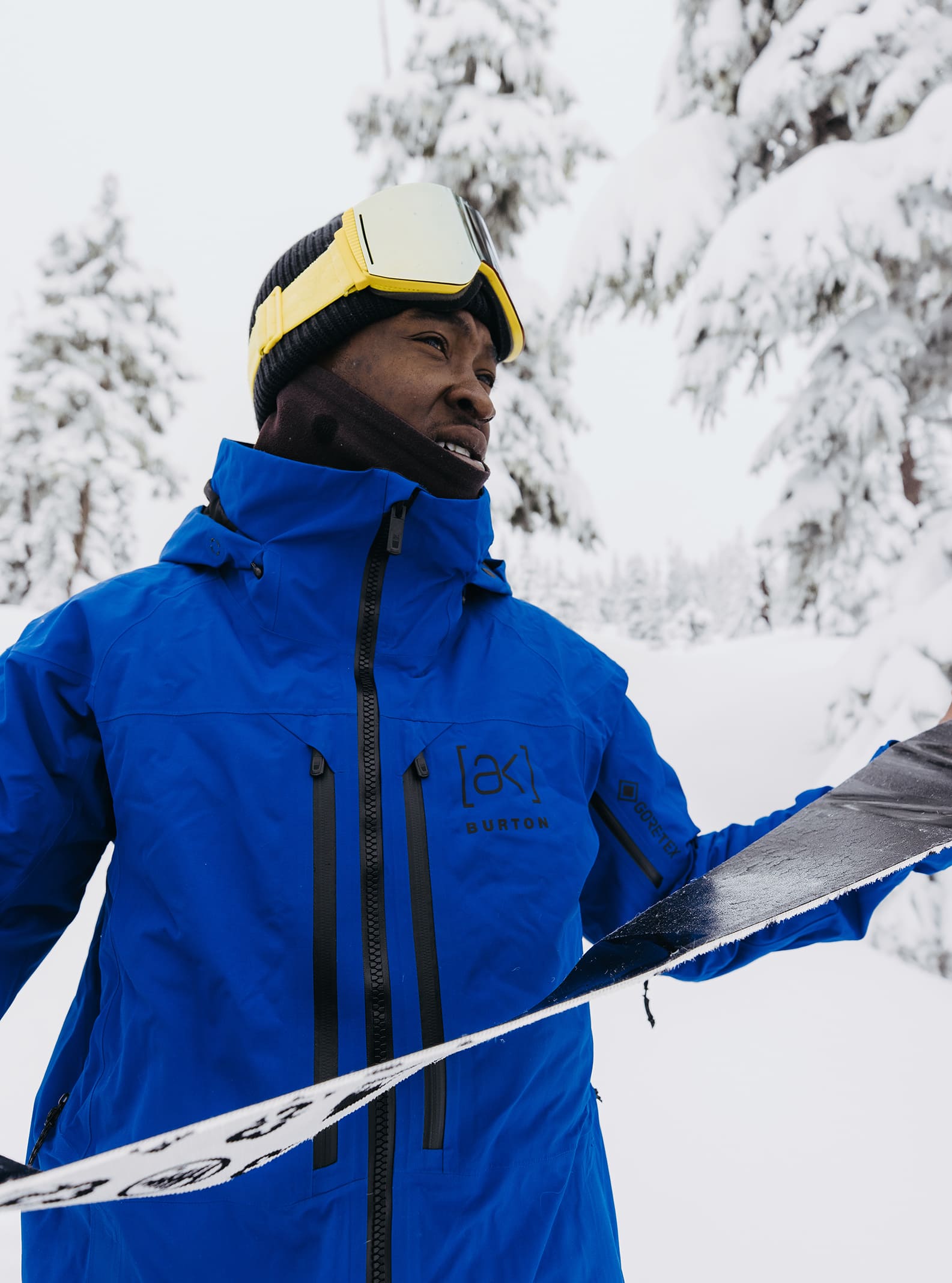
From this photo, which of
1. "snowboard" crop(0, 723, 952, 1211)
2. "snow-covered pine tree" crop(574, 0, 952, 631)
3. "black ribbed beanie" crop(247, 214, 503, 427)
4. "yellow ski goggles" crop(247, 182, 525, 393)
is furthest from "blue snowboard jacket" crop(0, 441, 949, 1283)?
"snow-covered pine tree" crop(574, 0, 952, 631)

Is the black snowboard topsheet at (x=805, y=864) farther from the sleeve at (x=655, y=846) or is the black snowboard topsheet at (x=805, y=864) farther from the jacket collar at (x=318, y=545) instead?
the jacket collar at (x=318, y=545)

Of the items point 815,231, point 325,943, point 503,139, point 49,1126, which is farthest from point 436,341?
point 503,139

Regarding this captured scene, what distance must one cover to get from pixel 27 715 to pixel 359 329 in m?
0.95

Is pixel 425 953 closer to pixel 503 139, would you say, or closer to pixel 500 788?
pixel 500 788

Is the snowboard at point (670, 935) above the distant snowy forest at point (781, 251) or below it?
below

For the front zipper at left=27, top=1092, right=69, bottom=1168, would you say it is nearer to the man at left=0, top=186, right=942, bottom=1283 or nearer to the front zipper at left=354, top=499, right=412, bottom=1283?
the man at left=0, top=186, right=942, bottom=1283

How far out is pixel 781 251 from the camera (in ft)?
20.1

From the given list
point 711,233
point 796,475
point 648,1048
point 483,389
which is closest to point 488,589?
point 483,389

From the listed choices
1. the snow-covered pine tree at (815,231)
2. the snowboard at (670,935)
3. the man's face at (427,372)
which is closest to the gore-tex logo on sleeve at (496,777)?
the snowboard at (670,935)

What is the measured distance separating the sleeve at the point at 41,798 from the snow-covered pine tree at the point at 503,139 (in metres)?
9.37

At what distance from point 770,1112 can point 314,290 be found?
3.38 meters

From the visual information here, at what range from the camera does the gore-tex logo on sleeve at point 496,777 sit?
1.28 metres

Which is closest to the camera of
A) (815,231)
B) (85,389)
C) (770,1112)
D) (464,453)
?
(464,453)

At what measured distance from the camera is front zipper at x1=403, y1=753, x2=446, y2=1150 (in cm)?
113
